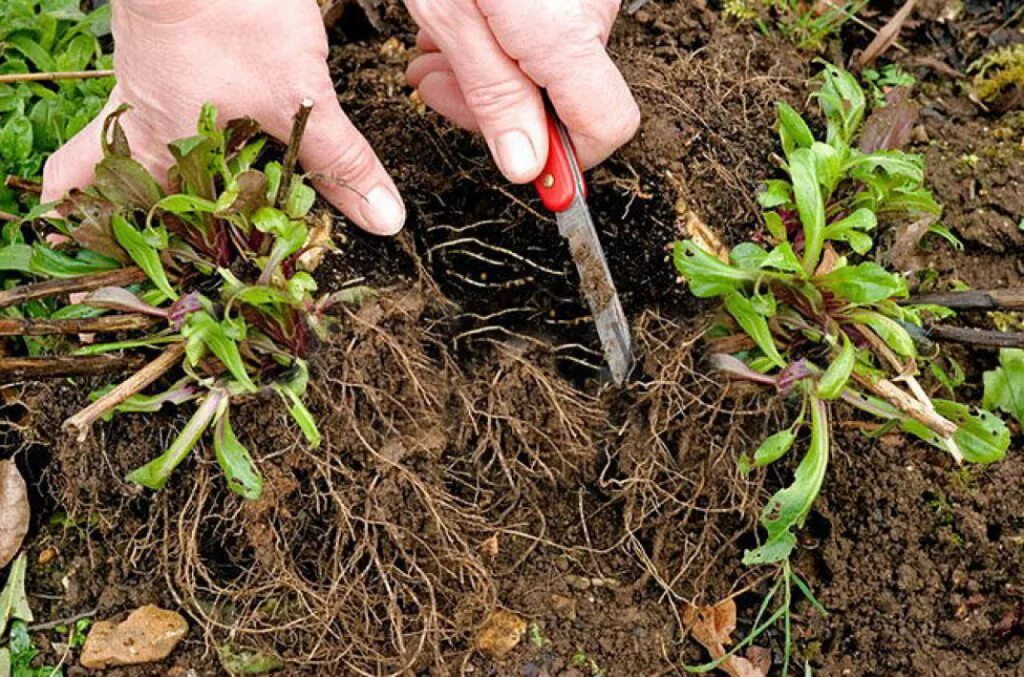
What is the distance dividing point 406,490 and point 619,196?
2.03ft

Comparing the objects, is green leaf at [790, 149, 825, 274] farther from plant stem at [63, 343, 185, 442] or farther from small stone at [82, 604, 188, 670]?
small stone at [82, 604, 188, 670]

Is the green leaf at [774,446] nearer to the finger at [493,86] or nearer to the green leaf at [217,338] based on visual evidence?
the finger at [493,86]

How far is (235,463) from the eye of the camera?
1.67m

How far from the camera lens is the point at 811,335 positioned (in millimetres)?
1827

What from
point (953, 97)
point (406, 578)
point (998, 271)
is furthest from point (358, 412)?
point (953, 97)

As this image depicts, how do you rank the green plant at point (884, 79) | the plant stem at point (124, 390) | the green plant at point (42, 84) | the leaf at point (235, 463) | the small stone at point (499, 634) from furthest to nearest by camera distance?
the green plant at point (884, 79), the green plant at point (42, 84), the small stone at point (499, 634), the leaf at point (235, 463), the plant stem at point (124, 390)

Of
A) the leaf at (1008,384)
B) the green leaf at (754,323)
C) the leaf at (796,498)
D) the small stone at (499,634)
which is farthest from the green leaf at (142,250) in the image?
the leaf at (1008,384)

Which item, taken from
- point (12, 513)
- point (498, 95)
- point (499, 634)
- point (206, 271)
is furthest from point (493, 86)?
point (12, 513)

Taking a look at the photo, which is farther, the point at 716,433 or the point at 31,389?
the point at 31,389

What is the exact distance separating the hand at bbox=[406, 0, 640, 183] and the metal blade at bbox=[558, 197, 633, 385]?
12 centimetres

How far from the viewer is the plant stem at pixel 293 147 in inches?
61.9

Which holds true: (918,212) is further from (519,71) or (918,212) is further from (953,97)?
(519,71)

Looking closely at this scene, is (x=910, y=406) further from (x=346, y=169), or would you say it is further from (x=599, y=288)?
(x=346, y=169)

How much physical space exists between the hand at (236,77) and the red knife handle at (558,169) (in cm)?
27
